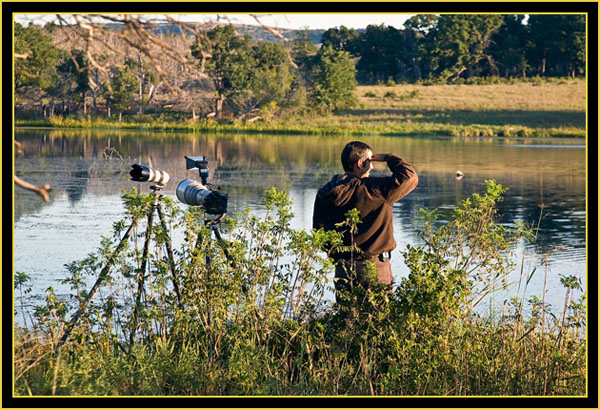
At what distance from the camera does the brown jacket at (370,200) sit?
16.2ft

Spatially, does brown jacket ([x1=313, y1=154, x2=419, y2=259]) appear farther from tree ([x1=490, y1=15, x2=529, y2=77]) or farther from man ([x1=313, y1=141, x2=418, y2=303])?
tree ([x1=490, y1=15, x2=529, y2=77])

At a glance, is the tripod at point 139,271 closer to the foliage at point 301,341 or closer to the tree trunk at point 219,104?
the foliage at point 301,341

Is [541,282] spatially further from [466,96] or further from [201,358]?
[466,96]

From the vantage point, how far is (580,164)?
88.2ft

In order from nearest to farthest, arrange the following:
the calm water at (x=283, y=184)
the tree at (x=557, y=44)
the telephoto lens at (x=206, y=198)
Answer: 1. the telephoto lens at (x=206, y=198)
2. the calm water at (x=283, y=184)
3. the tree at (x=557, y=44)

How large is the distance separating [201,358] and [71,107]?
52.6 m

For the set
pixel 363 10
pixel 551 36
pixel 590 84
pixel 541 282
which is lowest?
pixel 541 282

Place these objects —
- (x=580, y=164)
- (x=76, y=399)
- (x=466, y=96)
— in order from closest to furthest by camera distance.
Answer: (x=76, y=399), (x=580, y=164), (x=466, y=96)

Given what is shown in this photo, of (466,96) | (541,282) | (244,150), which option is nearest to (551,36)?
(466,96)

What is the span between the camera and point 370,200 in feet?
16.3

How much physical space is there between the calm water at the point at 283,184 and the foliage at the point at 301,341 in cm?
77

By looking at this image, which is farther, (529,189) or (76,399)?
(529,189)

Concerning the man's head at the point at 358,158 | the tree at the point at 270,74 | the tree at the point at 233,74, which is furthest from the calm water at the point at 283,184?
the tree at the point at 270,74

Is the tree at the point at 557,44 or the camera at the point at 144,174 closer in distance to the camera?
the camera at the point at 144,174
